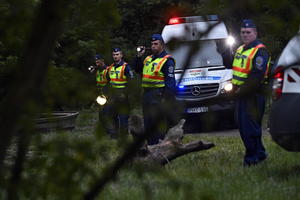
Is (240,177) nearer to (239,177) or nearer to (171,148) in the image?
(239,177)

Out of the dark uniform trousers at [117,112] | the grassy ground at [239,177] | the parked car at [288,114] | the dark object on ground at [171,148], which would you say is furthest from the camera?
the dark object on ground at [171,148]

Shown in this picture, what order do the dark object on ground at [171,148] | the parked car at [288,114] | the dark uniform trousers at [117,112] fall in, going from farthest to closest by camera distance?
the dark object on ground at [171,148], the parked car at [288,114], the dark uniform trousers at [117,112]

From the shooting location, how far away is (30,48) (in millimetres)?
1806

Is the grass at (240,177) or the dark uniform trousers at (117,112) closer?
the dark uniform trousers at (117,112)

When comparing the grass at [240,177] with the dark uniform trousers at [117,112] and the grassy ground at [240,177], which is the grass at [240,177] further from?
the dark uniform trousers at [117,112]

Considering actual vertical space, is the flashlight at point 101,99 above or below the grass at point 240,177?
above

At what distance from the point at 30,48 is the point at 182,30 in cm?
36

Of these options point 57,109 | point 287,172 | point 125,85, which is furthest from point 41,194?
point 287,172

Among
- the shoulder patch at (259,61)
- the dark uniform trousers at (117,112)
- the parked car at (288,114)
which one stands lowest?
the parked car at (288,114)

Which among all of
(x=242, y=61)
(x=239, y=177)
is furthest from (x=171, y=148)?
(x=242, y=61)

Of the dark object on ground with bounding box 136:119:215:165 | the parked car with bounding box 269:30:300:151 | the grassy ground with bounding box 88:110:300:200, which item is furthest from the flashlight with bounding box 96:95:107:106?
the dark object on ground with bounding box 136:119:215:165

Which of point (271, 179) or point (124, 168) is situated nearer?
point (124, 168)

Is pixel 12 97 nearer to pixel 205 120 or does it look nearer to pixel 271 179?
pixel 205 120

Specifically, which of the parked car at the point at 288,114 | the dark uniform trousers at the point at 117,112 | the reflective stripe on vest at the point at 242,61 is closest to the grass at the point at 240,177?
the parked car at the point at 288,114
